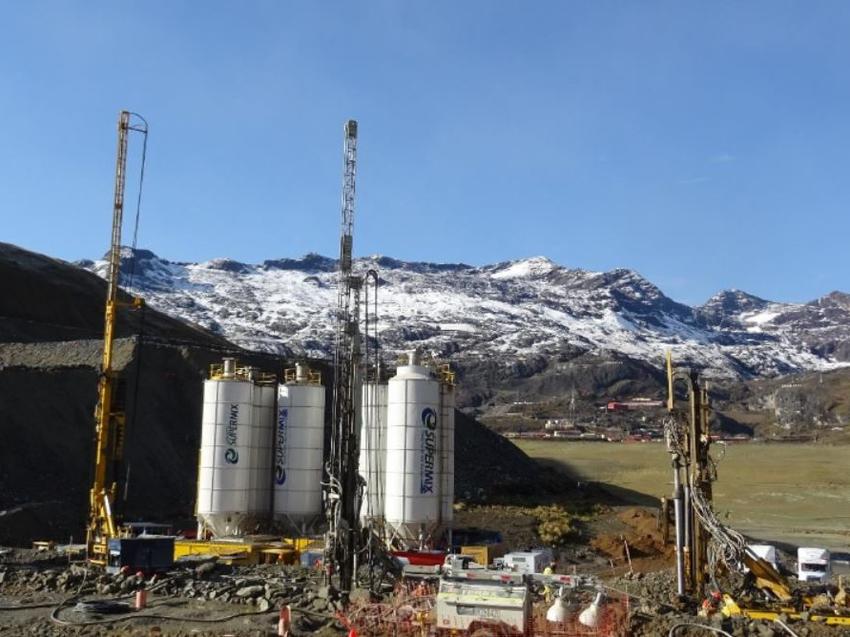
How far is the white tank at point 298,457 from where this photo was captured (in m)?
38.5

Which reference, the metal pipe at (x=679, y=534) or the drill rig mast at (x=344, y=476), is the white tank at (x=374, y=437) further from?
the metal pipe at (x=679, y=534)

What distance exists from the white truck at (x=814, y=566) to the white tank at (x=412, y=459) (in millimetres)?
15553

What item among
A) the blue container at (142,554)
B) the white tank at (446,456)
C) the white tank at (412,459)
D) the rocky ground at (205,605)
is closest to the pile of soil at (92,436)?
the blue container at (142,554)

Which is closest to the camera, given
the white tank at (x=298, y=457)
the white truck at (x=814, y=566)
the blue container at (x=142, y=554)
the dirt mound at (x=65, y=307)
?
the blue container at (x=142, y=554)

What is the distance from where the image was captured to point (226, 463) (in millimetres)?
37750

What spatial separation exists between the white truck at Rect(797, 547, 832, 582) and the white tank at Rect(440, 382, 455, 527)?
48.9 ft

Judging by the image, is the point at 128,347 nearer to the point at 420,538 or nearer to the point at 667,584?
the point at 420,538

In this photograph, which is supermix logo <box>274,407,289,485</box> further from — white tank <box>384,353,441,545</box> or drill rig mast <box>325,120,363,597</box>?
drill rig mast <box>325,120,363,597</box>

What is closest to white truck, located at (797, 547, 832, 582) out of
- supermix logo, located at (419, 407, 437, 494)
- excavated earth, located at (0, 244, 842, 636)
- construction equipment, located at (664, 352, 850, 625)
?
excavated earth, located at (0, 244, 842, 636)

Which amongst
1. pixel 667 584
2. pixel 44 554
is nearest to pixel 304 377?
pixel 44 554

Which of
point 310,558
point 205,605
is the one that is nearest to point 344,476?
point 205,605

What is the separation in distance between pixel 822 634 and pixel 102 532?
26468 millimetres

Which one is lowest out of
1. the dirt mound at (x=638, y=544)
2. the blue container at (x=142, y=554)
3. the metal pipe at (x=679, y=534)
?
the dirt mound at (x=638, y=544)

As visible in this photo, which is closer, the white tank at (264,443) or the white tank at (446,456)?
the white tank at (446,456)
